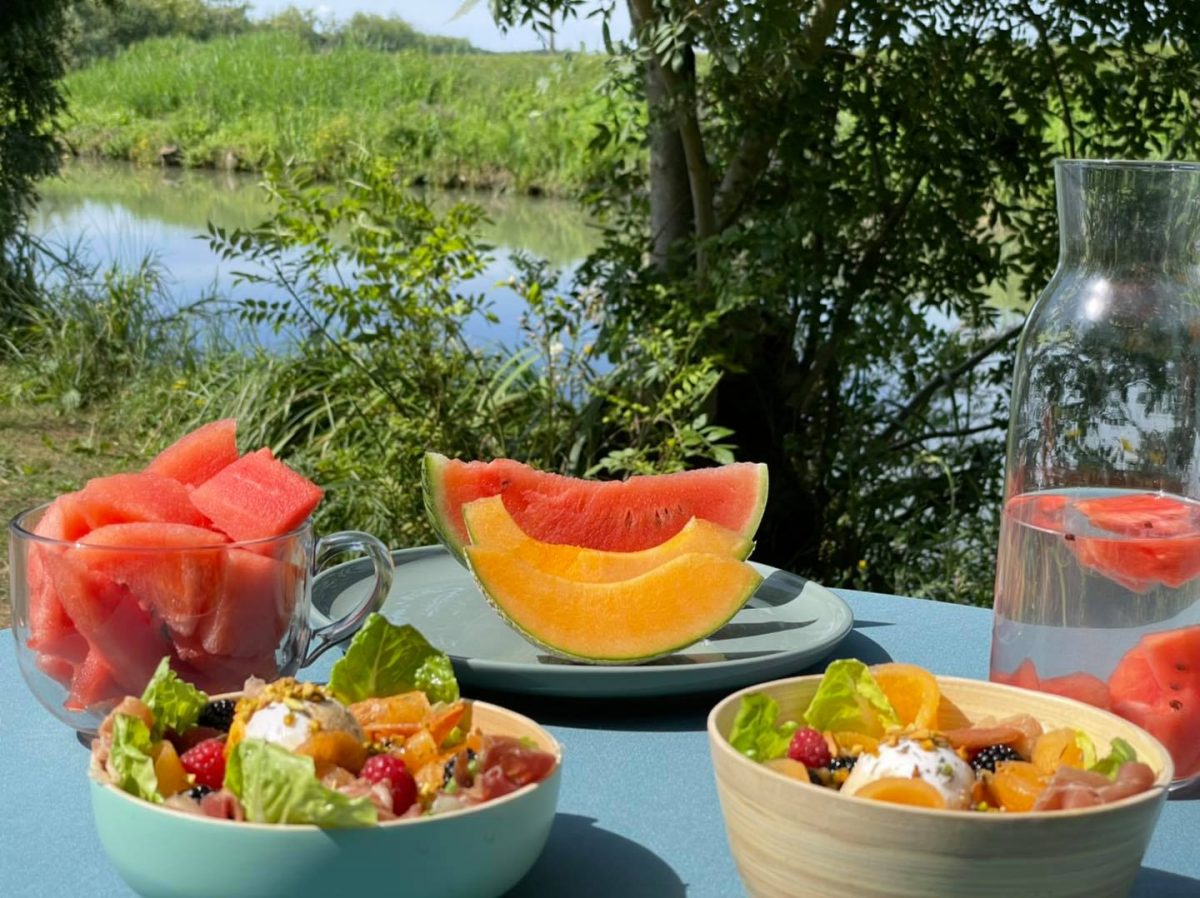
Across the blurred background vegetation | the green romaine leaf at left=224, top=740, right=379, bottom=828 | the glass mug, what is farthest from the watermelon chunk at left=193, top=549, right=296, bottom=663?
the blurred background vegetation

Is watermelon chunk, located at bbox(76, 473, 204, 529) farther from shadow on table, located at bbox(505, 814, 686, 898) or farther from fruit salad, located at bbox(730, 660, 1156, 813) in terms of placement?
fruit salad, located at bbox(730, 660, 1156, 813)

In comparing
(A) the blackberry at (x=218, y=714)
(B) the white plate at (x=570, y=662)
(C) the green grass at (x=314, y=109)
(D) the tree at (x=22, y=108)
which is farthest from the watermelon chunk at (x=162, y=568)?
(C) the green grass at (x=314, y=109)

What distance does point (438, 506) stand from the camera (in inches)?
62.9

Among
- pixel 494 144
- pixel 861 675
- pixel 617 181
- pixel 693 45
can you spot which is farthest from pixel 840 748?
pixel 494 144

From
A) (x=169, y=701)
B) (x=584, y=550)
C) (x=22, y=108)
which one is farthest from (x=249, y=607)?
(x=22, y=108)

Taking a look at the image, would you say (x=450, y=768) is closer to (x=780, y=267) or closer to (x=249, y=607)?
(x=249, y=607)

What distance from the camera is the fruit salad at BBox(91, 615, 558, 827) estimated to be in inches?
33.0

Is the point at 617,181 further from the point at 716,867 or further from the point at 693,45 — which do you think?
A: the point at 716,867

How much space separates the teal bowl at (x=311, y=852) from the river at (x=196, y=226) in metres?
3.02

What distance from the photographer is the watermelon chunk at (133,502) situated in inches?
47.6

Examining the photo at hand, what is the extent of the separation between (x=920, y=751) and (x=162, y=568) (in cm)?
59

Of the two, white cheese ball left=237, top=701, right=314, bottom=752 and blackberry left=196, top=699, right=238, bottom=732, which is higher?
white cheese ball left=237, top=701, right=314, bottom=752

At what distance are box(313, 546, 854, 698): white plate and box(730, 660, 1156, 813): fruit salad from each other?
264 mm

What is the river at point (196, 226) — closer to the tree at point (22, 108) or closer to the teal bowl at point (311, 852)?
the tree at point (22, 108)
